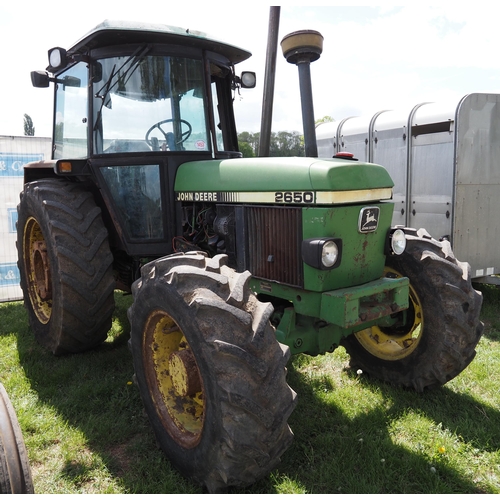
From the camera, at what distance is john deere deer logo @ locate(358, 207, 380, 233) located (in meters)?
2.97

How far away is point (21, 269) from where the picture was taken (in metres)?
4.75

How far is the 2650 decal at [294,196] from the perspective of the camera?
9.39 ft

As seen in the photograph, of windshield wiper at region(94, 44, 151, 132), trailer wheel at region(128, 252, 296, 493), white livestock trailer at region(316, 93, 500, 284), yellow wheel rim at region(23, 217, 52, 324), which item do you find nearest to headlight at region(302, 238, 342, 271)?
trailer wheel at region(128, 252, 296, 493)

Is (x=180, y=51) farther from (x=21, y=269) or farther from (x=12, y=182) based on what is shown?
(x=12, y=182)

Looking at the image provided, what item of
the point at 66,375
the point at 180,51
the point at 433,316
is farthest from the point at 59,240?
the point at 433,316

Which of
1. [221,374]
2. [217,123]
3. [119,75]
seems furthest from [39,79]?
[221,374]

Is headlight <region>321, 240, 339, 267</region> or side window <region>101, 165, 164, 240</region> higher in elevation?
Result: side window <region>101, 165, 164, 240</region>

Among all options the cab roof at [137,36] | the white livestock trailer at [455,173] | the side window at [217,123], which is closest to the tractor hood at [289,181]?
the side window at [217,123]

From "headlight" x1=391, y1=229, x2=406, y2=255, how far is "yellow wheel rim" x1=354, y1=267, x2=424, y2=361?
1.23ft

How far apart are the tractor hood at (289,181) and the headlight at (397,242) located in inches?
10.0

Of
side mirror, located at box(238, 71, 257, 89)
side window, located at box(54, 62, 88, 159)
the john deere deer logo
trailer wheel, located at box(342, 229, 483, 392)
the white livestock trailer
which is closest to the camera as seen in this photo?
the john deere deer logo

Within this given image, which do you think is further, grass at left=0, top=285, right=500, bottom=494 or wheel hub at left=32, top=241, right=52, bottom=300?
wheel hub at left=32, top=241, right=52, bottom=300

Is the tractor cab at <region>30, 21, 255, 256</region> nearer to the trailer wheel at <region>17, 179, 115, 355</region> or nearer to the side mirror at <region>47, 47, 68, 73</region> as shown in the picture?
the side mirror at <region>47, 47, 68, 73</region>

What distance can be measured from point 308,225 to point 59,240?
2.01 meters
